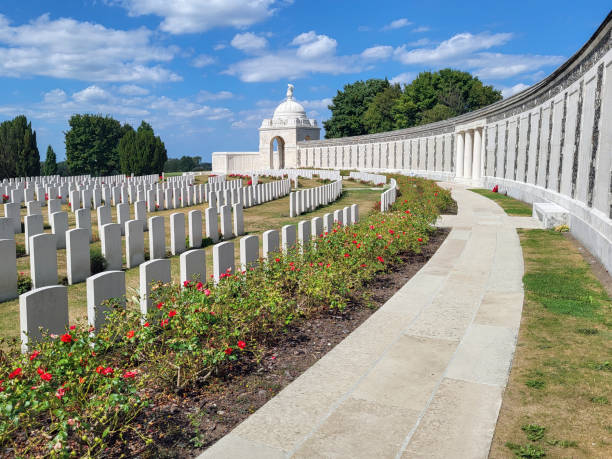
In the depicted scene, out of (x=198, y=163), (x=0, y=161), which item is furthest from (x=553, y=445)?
(x=198, y=163)

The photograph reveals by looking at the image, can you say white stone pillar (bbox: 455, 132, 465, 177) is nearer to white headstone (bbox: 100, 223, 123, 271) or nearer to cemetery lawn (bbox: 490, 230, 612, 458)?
cemetery lawn (bbox: 490, 230, 612, 458)

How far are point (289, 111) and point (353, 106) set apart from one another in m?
10.8

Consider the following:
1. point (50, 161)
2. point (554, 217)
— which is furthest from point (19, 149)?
point (554, 217)

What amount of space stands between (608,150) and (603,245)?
2080mm

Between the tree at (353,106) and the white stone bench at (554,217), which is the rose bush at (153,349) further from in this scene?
the tree at (353,106)

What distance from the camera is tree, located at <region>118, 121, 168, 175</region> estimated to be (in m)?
47.0

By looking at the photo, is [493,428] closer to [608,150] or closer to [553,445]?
[553,445]

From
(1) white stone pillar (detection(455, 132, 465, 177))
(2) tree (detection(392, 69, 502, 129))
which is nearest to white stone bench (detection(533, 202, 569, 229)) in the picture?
(1) white stone pillar (detection(455, 132, 465, 177))

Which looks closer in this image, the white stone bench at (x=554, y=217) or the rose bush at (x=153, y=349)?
the rose bush at (x=153, y=349)

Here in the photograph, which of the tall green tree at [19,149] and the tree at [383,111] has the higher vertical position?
the tree at [383,111]

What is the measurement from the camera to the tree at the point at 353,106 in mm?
79688

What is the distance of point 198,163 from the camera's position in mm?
111438

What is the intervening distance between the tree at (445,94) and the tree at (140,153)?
32.2 metres

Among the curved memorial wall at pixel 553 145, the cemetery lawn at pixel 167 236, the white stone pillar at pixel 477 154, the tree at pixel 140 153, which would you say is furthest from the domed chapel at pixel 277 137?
the cemetery lawn at pixel 167 236
